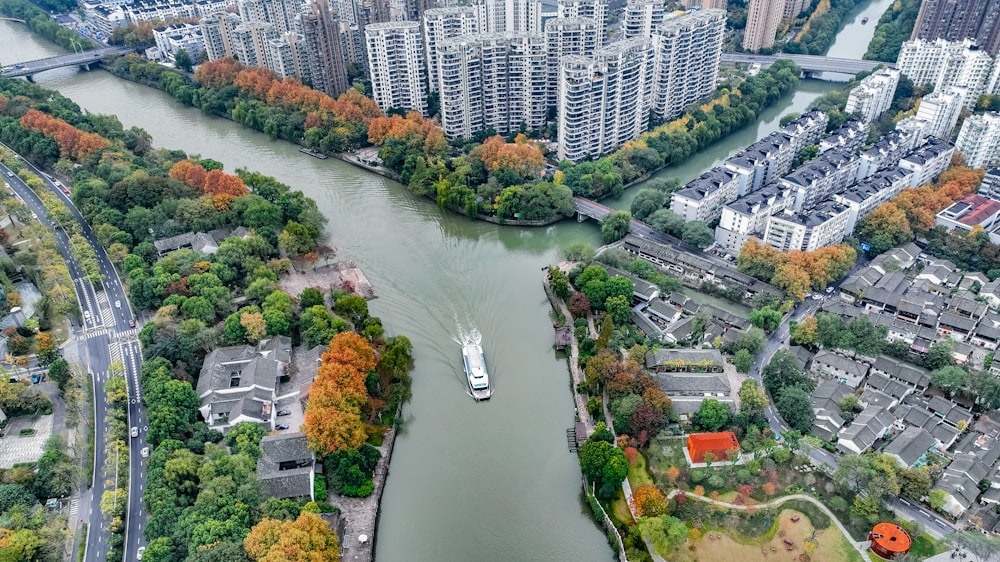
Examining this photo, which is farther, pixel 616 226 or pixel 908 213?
pixel 616 226

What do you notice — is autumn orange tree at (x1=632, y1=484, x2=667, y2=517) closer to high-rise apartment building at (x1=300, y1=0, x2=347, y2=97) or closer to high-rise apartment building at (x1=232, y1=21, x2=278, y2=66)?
high-rise apartment building at (x1=300, y1=0, x2=347, y2=97)

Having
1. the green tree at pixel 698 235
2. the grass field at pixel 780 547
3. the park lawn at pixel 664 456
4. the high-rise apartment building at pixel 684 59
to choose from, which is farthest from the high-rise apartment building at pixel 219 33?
the grass field at pixel 780 547

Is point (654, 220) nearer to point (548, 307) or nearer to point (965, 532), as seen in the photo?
point (548, 307)

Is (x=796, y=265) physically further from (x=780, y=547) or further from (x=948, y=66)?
(x=948, y=66)

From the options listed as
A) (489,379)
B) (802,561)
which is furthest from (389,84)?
(802,561)

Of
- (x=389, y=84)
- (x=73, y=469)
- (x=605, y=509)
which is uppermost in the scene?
(x=389, y=84)

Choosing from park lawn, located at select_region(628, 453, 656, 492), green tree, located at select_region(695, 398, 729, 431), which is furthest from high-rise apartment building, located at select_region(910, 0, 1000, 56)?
park lawn, located at select_region(628, 453, 656, 492)

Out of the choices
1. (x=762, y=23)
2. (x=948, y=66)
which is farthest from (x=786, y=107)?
(x=762, y=23)
